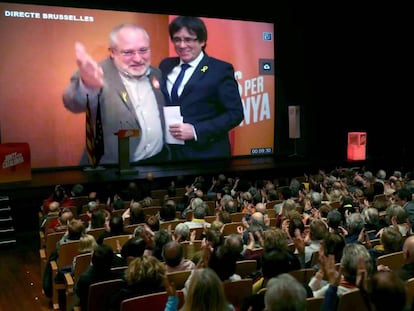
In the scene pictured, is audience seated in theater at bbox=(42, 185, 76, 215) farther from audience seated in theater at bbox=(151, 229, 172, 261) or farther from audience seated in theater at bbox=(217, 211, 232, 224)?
audience seated in theater at bbox=(151, 229, 172, 261)

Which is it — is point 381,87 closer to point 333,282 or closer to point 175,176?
point 175,176

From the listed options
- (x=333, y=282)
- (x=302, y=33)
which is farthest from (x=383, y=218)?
(x=302, y=33)

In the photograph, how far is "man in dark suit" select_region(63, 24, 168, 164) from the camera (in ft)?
33.3

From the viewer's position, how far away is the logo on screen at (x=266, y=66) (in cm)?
1205

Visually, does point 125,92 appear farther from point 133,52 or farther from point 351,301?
point 351,301

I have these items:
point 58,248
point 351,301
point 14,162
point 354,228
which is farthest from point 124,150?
point 351,301

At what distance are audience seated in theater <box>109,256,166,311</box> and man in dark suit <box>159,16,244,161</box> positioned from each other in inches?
323

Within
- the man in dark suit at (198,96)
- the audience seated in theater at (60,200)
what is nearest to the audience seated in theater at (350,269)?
the audience seated in theater at (60,200)

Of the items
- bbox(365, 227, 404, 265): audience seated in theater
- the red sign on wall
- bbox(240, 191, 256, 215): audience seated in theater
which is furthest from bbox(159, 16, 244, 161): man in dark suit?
bbox(365, 227, 404, 265): audience seated in theater

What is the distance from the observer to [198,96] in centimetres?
1124

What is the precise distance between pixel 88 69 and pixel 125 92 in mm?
891

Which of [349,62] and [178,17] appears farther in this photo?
[349,62]

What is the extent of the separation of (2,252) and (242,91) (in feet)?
22.3

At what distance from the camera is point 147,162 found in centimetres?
1084
